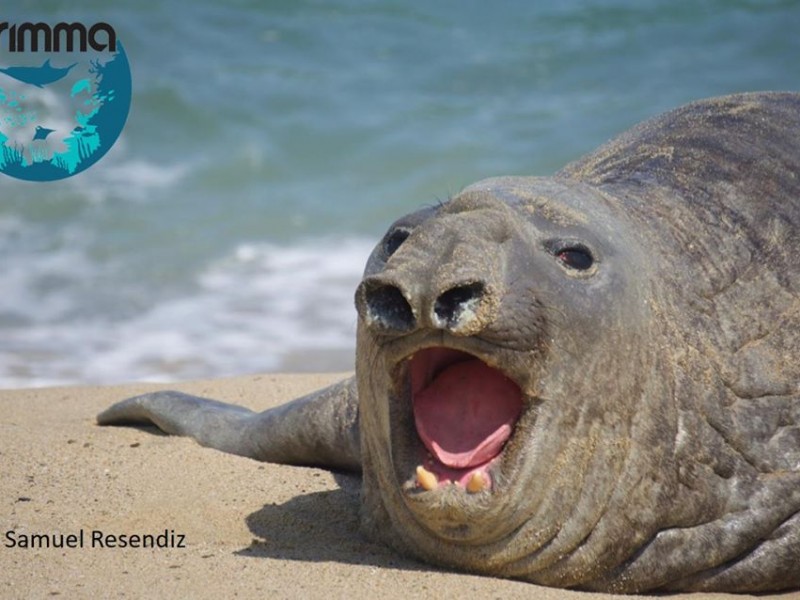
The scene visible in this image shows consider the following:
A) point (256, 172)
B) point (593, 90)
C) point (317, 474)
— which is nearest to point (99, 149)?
point (256, 172)

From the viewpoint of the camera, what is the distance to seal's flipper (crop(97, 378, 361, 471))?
238 inches

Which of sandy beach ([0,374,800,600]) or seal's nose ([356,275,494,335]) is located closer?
seal's nose ([356,275,494,335])

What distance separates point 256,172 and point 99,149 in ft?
5.63

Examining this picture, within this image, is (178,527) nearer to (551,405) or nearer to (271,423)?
(271,423)

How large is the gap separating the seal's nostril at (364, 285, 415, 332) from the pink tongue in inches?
15.9

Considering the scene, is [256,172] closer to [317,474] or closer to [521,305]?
[317,474]

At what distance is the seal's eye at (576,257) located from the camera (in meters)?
4.42

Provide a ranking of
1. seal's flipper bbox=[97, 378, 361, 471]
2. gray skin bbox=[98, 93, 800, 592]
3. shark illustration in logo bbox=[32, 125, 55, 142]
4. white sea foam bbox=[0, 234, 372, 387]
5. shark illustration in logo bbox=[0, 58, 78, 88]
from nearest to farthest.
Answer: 1. gray skin bbox=[98, 93, 800, 592]
2. seal's flipper bbox=[97, 378, 361, 471]
3. white sea foam bbox=[0, 234, 372, 387]
4. shark illustration in logo bbox=[32, 125, 55, 142]
5. shark illustration in logo bbox=[0, 58, 78, 88]

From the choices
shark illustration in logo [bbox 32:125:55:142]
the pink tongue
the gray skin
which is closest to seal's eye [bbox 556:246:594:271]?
the gray skin

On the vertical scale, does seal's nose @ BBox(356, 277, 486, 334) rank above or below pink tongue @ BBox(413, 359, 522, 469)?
above

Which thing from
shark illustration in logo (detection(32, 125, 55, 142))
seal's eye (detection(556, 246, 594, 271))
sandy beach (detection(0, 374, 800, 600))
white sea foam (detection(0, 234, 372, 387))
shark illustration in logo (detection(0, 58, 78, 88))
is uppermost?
shark illustration in logo (detection(0, 58, 78, 88))

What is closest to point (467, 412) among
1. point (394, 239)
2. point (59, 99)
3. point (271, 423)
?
point (394, 239)

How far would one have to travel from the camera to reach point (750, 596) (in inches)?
187

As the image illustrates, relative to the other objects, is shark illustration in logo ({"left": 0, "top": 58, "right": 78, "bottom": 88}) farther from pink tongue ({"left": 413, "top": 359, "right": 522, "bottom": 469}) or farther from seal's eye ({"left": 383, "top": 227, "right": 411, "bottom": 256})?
pink tongue ({"left": 413, "top": 359, "right": 522, "bottom": 469})
